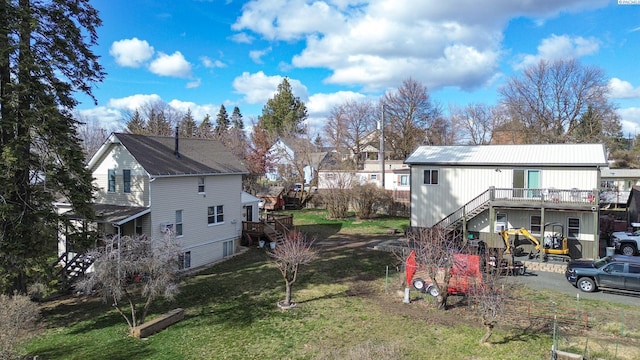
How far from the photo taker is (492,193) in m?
23.8

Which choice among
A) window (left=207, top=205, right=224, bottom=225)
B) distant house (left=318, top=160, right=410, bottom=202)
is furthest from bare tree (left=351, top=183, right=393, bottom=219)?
window (left=207, top=205, right=224, bottom=225)

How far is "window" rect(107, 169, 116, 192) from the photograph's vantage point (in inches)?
890

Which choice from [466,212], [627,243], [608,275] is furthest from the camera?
[466,212]

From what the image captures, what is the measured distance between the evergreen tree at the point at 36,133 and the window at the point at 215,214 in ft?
27.3

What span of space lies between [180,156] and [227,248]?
Result: 678 cm

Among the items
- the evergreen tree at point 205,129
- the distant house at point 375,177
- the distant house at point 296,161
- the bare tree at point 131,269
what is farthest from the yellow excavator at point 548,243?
the evergreen tree at point 205,129

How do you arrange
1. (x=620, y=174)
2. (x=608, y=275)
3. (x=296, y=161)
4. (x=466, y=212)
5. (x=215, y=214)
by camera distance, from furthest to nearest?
1. (x=296, y=161)
2. (x=620, y=174)
3. (x=466, y=212)
4. (x=215, y=214)
5. (x=608, y=275)

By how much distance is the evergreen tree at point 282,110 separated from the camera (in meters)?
77.6

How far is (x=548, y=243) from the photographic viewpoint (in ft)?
77.8

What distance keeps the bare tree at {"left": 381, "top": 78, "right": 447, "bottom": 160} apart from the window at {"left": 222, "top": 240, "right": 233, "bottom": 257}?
122 feet

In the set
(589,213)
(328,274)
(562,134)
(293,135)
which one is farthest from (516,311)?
(293,135)

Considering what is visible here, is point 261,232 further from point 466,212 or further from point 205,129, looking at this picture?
point 205,129

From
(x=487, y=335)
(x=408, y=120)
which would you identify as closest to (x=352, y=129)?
(x=408, y=120)

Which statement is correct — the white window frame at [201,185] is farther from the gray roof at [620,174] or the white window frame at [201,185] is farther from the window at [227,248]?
the gray roof at [620,174]
